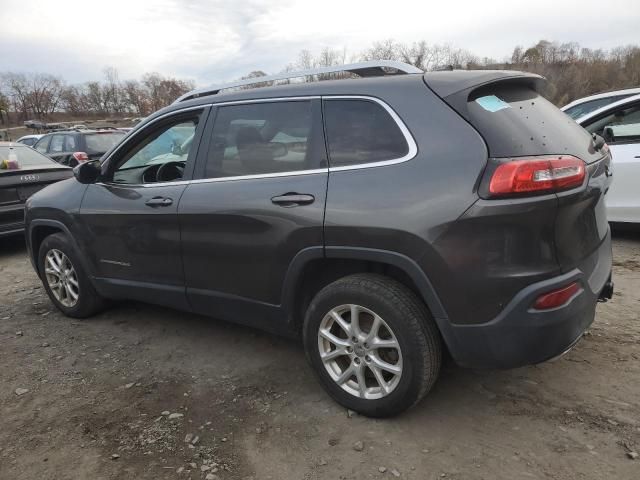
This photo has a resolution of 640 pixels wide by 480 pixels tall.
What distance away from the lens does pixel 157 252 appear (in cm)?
359

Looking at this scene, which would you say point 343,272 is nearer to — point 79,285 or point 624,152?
point 79,285

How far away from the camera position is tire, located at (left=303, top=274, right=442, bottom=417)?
252 cm

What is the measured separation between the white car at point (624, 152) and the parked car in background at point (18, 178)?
6.73 meters

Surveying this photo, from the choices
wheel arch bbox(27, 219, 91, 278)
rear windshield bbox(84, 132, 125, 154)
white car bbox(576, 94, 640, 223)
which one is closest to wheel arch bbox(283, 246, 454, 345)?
wheel arch bbox(27, 219, 91, 278)

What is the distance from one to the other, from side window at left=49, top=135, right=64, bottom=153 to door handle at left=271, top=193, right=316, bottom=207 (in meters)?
10.2

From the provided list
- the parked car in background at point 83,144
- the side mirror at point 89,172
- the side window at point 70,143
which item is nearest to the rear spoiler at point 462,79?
the side mirror at point 89,172

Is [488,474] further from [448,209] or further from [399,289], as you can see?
[448,209]

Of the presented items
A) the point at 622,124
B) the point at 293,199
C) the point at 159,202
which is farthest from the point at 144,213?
the point at 622,124

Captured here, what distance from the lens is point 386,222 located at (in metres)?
2.48

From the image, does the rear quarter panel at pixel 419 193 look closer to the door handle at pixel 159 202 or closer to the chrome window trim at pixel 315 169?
the chrome window trim at pixel 315 169

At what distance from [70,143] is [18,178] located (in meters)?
4.80

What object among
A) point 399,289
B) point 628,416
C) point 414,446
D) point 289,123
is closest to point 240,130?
point 289,123

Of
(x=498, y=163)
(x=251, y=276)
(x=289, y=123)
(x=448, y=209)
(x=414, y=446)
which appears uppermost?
(x=289, y=123)

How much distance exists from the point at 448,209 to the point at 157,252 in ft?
6.97
